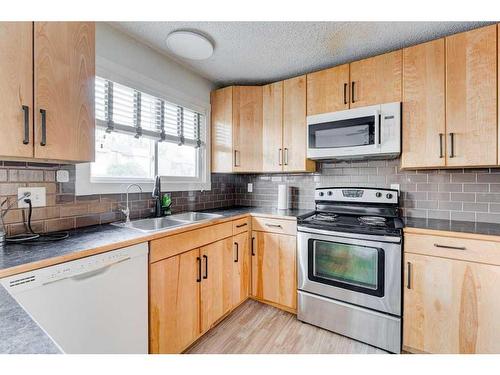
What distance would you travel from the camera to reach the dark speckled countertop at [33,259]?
480 mm

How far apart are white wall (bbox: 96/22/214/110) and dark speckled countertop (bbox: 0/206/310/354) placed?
1182mm

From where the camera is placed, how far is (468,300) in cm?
156

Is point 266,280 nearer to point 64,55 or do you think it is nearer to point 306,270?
point 306,270

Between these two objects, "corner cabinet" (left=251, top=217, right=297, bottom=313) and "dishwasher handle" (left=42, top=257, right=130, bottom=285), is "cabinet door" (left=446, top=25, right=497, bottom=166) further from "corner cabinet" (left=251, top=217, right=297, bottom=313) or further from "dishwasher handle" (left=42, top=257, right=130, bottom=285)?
"dishwasher handle" (left=42, top=257, right=130, bottom=285)

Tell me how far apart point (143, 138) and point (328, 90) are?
1.78m

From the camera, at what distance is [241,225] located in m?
2.31

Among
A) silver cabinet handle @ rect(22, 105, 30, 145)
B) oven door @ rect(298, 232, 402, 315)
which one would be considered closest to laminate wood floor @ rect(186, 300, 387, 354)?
oven door @ rect(298, 232, 402, 315)

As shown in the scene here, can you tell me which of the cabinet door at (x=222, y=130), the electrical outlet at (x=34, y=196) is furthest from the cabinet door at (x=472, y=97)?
the electrical outlet at (x=34, y=196)

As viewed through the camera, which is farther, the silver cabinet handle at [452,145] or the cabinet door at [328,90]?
the cabinet door at [328,90]

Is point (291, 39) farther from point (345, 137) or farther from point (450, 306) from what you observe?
point (450, 306)

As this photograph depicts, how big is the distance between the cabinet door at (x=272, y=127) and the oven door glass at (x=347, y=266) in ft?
3.16

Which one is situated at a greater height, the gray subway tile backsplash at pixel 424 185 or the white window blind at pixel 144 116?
the white window blind at pixel 144 116

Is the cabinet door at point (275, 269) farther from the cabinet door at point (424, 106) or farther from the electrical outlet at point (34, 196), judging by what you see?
the electrical outlet at point (34, 196)

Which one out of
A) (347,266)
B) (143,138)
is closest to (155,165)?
(143,138)
